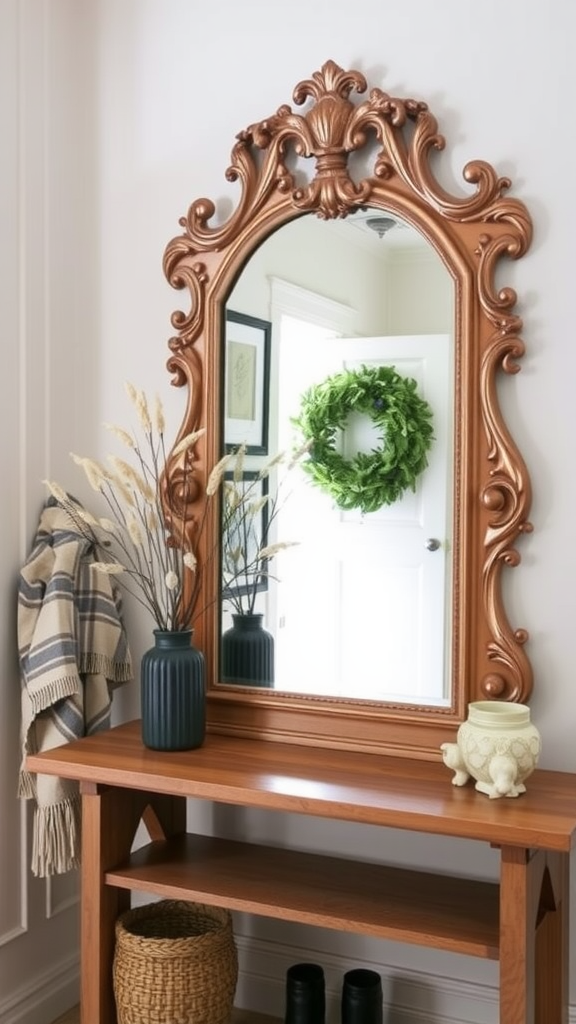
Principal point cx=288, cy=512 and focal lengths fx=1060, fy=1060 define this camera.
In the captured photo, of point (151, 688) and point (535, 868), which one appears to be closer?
point (535, 868)

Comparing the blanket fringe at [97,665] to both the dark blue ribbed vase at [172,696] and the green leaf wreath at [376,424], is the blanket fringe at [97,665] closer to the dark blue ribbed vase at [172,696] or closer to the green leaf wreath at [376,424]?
→ the dark blue ribbed vase at [172,696]

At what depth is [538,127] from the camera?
223 cm

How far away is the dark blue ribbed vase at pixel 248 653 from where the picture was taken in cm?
251

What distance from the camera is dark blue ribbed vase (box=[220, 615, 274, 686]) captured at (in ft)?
8.25

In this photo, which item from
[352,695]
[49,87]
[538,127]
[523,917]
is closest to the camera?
[523,917]

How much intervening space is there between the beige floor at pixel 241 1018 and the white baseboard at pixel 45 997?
0.07 feet

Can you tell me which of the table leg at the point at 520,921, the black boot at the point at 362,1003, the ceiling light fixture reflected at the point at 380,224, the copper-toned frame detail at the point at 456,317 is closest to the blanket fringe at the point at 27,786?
the copper-toned frame detail at the point at 456,317

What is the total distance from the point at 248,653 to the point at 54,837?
0.62 m

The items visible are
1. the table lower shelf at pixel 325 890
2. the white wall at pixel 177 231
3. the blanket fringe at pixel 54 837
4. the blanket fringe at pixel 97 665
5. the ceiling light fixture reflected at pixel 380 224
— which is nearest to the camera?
the table lower shelf at pixel 325 890

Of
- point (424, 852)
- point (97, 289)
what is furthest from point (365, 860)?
point (97, 289)

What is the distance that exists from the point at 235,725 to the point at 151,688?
11.1 inches

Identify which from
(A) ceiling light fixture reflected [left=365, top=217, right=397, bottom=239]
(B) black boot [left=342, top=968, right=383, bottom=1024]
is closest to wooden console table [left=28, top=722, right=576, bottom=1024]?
(B) black boot [left=342, top=968, right=383, bottom=1024]

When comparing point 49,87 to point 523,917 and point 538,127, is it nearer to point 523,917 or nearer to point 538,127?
point 538,127

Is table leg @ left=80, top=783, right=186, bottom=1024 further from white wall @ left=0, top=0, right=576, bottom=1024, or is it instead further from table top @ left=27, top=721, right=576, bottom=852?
white wall @ left=0, top=0, right=576, bottom=1024
